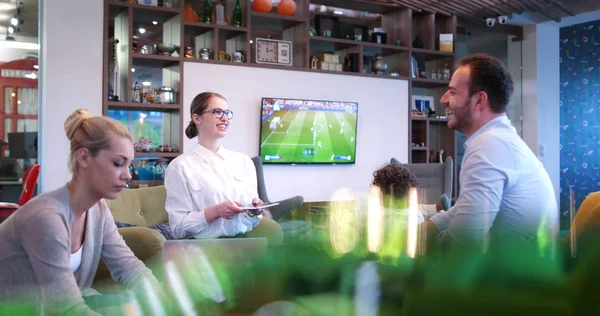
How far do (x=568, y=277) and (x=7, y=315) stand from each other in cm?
29

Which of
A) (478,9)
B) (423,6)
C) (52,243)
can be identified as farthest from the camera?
(478,9)

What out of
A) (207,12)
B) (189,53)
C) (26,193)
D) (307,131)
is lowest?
(26,193)

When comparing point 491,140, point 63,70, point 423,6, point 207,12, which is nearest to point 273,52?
point 207,12

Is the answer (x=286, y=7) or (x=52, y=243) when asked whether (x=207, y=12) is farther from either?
(x=52, y=243)

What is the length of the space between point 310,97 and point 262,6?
1.25 m

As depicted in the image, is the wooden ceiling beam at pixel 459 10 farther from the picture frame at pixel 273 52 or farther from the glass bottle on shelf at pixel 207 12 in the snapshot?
the glass bottle on shelf at pixel 207 12

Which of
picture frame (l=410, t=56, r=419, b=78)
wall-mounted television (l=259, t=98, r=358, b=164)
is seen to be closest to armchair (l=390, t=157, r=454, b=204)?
wall-mounted television (l=259, t=98, r=358, b=164)

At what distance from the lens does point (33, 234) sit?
1.15m

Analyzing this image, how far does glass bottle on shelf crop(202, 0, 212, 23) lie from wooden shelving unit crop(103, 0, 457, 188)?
102 millimetres

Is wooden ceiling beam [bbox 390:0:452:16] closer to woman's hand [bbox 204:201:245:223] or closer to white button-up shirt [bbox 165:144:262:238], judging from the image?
white button-up shirt [bbox 165:144:262:238]

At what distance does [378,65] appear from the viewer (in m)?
7.98

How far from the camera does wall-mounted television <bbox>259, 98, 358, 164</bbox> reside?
7141 mm

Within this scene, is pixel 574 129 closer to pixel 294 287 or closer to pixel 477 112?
pixel 477 112

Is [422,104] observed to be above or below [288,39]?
below
